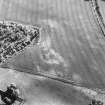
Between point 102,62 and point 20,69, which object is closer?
point 20,69

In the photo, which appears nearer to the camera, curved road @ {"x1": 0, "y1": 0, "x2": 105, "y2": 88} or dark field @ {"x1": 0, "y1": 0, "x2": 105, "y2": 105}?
dark field @ {"x1": 0, "y1": 0, "x2": 105, "y2": 105}

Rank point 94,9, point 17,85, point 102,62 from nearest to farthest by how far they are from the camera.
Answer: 1. point 17,85
2. point 102,62
3. point 94,9

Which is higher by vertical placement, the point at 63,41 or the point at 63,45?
the point at 63,41

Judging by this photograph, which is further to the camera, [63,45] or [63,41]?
[63,41]

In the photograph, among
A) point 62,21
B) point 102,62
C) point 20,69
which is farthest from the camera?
point 62,21

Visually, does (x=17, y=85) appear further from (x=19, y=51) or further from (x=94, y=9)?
(x=94, y=9)

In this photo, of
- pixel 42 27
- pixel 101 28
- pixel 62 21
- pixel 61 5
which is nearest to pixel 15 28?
pixel 42 27

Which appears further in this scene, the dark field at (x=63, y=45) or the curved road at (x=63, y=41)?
the curved road at (x=63, y=41)

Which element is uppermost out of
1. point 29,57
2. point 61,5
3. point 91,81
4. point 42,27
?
point 61,5
